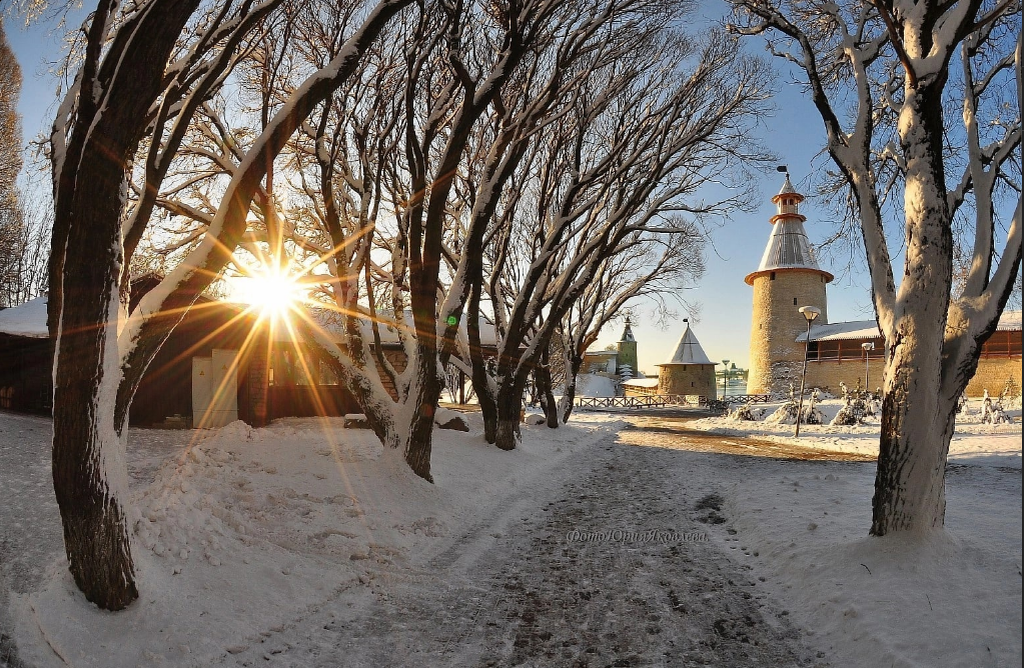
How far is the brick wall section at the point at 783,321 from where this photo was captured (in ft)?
126

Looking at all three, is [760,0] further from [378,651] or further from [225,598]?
[225,598]

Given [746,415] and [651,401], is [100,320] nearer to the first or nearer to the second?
[746,415]

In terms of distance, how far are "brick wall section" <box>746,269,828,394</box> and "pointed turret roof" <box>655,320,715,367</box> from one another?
7909 mm

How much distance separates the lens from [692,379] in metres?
48.5

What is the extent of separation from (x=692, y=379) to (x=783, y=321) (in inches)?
448

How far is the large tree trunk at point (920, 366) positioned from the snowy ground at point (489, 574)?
33 cm

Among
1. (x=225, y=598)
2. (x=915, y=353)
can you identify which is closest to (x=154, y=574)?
(x=225, y=598)

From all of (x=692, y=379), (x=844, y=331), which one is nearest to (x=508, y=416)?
(x=844, y=331)

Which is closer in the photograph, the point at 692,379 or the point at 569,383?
the point at 569,383

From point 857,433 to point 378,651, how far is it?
60.1 feet

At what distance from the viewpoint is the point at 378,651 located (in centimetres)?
366

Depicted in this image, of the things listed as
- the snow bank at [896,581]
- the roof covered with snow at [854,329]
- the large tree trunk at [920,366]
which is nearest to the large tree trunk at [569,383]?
the snow bank at [896,581]

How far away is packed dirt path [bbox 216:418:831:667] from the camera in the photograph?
358 centimetres

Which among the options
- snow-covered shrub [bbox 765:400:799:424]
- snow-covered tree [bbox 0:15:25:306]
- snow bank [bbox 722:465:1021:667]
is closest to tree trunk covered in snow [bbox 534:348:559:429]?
snow-covered shrub [bbox 765:400:799:424]
